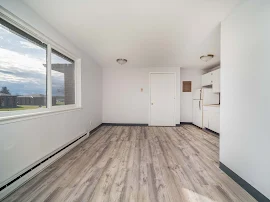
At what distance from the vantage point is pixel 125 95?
518cm

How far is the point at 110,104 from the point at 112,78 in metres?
1.15

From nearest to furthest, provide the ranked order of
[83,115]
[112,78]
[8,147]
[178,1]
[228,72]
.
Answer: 1. [8,147]
2. [178,1]
3. [228,72]
4. [83,115]
5. [112,78]

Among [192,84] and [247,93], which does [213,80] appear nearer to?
[192,84]

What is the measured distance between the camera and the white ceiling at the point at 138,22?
5.46 feet

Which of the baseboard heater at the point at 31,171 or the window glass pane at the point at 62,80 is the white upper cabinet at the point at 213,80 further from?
the baseboard heater at the point at 31,171

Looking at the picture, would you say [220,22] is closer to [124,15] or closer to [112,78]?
[124,15]

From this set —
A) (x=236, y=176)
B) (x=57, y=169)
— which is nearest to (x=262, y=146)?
(x=236, y=176)

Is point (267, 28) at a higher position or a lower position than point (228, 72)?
higher

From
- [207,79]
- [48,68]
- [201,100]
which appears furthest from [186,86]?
[48,68]

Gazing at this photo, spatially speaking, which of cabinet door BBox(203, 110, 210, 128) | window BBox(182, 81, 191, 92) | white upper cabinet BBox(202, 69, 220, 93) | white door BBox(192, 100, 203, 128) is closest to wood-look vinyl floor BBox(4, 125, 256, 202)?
cabinet door BBox(203, 110, 210, 128)

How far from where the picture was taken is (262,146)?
4.30ft

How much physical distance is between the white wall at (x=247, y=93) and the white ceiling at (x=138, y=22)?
392 millimetres

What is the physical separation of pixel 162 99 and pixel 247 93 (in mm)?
3491

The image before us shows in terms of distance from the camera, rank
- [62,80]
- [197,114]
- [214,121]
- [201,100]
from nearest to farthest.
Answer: [62,80] < [214,121] < [201,100] < [197,114]
